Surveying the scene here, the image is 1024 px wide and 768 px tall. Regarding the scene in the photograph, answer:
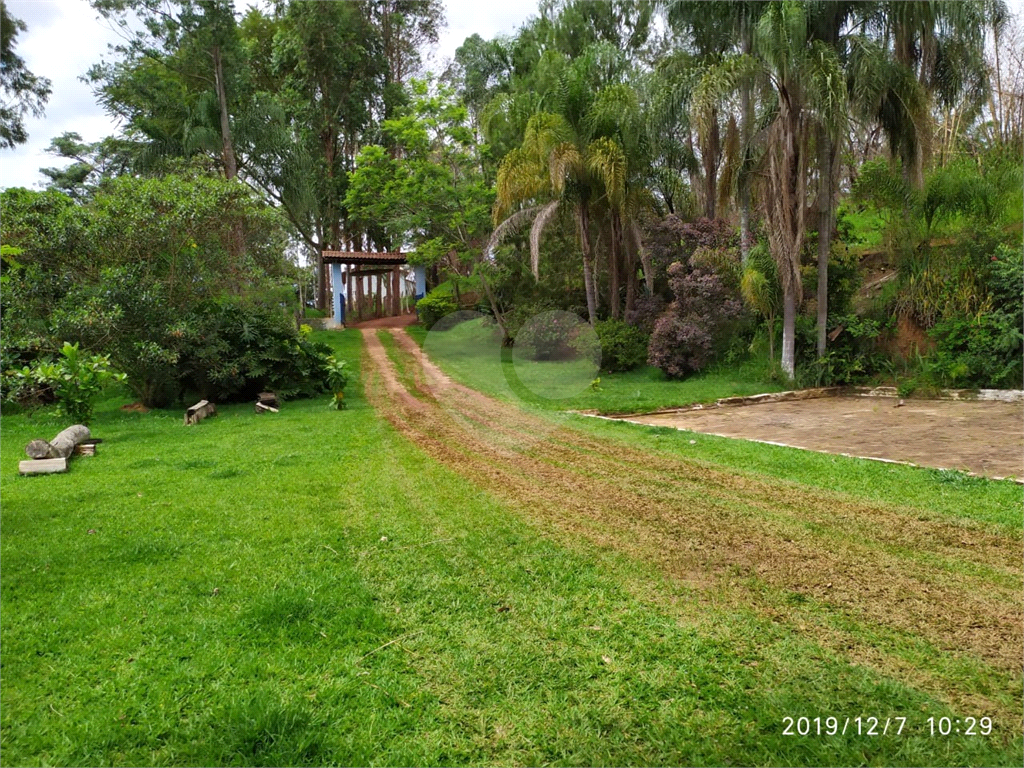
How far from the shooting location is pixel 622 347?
13.6m

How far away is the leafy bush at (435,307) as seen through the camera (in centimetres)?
2122

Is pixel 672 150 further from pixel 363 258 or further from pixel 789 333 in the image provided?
pixel 363 258

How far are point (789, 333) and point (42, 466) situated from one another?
1108 centimetres

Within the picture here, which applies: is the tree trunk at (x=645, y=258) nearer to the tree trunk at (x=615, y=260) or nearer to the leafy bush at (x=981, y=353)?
the tree trunk at (x=615, y=260)

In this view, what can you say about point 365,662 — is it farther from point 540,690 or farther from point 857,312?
point 857,312

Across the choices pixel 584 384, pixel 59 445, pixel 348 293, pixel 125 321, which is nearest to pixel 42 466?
pixel 59 445

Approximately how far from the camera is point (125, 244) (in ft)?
30.0

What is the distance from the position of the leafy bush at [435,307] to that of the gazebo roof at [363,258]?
8.44 feet

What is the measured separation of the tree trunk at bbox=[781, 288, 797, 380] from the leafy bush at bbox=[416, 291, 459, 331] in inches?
472

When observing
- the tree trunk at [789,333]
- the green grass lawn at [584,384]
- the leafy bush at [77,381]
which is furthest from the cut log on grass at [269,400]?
the tree trunk at [789,333]

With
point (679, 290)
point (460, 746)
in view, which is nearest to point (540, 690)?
point (460, 746)

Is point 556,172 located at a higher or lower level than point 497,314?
higher

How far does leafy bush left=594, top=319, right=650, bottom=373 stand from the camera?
44.4ft

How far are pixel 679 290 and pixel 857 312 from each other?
3.37 meters
